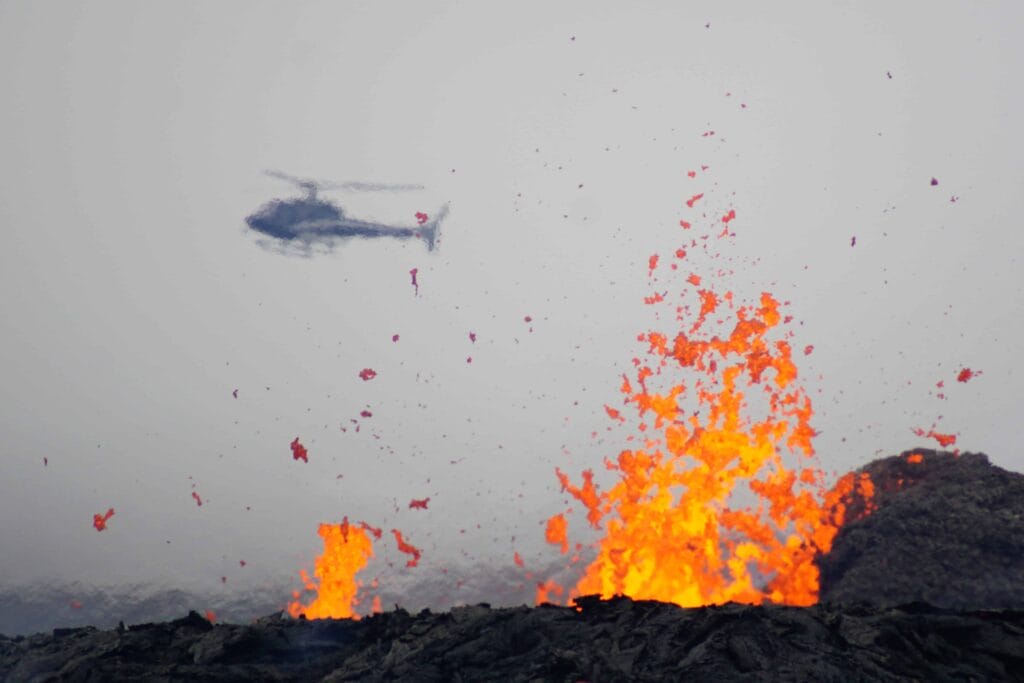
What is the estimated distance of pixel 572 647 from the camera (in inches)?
469

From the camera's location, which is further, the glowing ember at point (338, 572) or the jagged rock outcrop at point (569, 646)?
the glowing ember at point (338, 572)

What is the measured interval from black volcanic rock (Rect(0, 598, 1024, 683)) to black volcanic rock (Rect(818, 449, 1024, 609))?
1096 cm

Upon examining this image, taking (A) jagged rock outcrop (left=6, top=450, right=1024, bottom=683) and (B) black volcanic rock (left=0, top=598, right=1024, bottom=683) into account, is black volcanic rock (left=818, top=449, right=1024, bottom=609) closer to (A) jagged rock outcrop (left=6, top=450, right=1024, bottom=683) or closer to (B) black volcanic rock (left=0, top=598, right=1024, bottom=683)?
(A) jagged rock outcrop (left=6, top=450, right=1024, bottom=683)

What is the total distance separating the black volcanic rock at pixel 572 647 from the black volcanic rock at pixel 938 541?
431 inches

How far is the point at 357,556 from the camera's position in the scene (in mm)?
30094

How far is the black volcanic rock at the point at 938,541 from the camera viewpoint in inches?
794

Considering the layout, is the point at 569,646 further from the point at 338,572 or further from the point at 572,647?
the point at 338,572

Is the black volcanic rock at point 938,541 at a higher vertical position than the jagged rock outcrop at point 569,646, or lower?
higher

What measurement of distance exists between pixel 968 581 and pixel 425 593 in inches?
3609

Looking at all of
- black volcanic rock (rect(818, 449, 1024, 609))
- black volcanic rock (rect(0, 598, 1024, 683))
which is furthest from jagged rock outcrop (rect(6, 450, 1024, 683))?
black volcanic rock (rect(818, 449, 1024, 609))

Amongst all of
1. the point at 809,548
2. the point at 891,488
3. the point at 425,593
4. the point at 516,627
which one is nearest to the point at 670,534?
the point at 809,548

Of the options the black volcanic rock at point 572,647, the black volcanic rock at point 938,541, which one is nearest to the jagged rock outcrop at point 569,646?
the black volcanic rock at point 572,647

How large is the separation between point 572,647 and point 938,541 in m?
18.3

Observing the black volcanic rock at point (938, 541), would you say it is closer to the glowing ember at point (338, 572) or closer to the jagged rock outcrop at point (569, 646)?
the jagged rock outcrop at point (569, 646)
